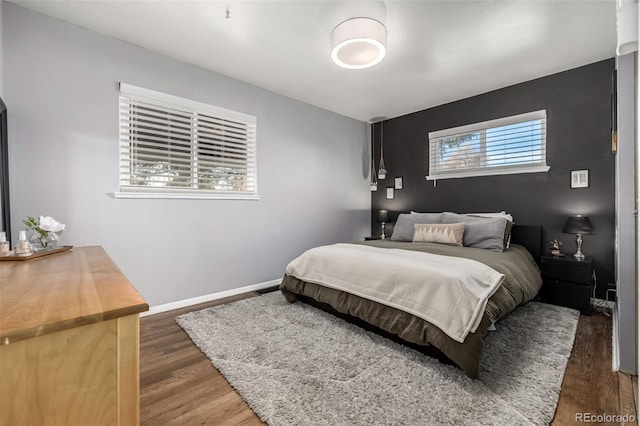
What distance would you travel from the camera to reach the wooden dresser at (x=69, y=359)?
0.59 m

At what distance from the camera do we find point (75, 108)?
2.39 m

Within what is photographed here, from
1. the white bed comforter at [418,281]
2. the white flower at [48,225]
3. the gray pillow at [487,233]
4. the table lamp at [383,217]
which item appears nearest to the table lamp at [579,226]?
the gray pillow at [487,233]

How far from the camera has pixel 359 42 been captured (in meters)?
2.15

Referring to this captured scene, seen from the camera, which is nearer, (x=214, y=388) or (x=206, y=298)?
(x=214, y=388)

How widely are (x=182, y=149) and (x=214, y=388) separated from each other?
2.31 metres

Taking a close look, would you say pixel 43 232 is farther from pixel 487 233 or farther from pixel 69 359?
pixel 487 233

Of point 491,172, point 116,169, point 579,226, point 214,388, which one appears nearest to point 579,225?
point 579,226

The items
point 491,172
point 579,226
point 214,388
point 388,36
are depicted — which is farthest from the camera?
point 491,172

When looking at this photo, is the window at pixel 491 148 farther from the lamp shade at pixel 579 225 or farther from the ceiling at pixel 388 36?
the lamp shade at pixel 579 225

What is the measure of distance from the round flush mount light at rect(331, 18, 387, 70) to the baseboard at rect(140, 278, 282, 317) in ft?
8.72

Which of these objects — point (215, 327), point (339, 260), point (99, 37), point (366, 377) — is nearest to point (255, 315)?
point (215, 327)

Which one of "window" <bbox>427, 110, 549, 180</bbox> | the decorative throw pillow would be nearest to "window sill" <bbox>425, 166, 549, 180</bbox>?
"window" <bbox>427, 110, 549, 180</bbox>

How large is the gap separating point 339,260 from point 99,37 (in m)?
2.89

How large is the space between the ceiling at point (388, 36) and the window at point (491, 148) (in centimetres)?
54
